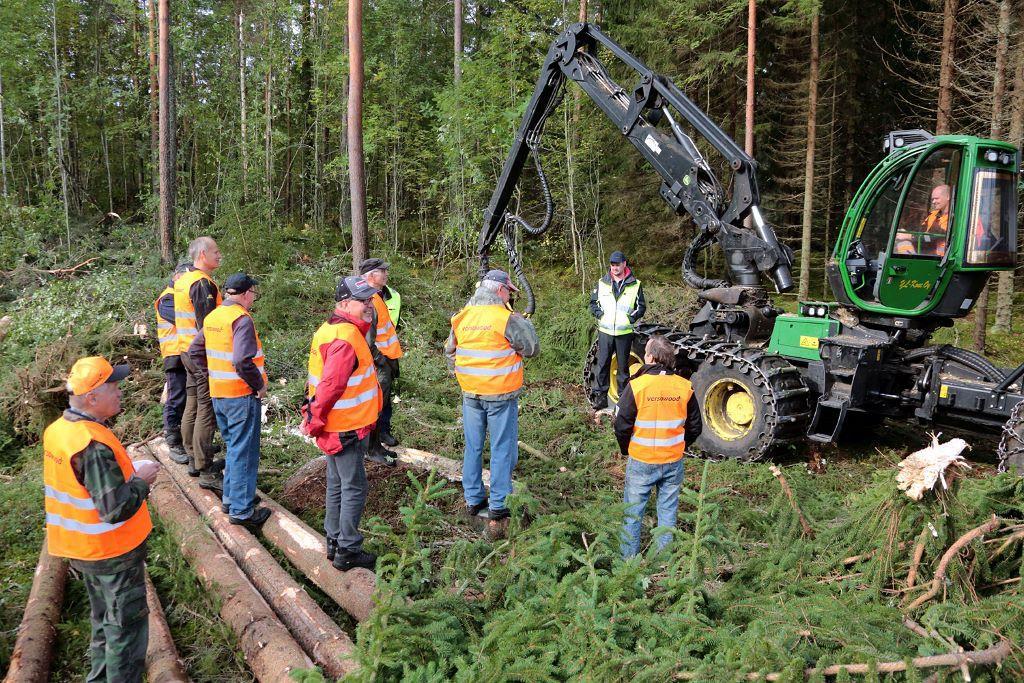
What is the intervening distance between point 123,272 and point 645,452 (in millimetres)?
12362

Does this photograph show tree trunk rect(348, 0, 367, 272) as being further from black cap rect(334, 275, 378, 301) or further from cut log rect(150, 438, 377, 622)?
black cap rect(334, 275, 378, 301)

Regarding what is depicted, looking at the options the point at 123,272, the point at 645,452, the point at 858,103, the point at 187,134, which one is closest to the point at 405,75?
the point at 187,134

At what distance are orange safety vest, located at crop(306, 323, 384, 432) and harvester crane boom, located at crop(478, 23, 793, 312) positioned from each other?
380 cm

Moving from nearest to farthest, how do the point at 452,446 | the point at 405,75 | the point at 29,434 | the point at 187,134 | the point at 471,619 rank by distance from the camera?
the point at 471,619 → the point at 452,446 → the point at 29,434 → the point at 405,75 → the point at 187,134

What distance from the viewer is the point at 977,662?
271 cm

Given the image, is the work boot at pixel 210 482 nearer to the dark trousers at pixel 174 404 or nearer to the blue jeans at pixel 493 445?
the dark trousers at pixel 174 404

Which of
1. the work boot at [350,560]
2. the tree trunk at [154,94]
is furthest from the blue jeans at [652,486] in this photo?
the tree trunk at [154,94]

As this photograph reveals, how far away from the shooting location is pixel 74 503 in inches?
125

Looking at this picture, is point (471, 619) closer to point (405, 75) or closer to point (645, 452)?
point (645, 452)

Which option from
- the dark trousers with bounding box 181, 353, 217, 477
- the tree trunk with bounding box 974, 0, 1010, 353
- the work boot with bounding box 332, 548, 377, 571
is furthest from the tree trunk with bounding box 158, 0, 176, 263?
the tree trunk with bounding box 974, 0, 1010, 353

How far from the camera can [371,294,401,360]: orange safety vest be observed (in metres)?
6.47

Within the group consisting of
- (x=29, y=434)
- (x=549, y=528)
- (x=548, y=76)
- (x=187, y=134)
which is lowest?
(x=29, y=434)

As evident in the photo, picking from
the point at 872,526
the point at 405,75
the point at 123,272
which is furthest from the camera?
the point at 405,75

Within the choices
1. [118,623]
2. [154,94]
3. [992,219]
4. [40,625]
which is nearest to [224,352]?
[40,625]
